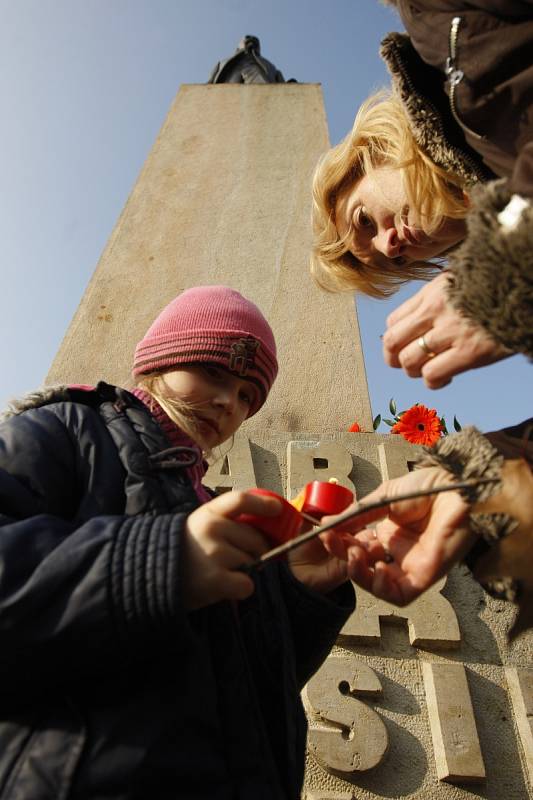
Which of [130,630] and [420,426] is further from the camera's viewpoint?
[420,426]

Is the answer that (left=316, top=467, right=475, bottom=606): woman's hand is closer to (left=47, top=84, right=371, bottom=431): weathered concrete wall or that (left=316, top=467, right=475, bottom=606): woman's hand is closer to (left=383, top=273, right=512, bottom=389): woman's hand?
(left=383, top=273, right=512, bottom=389): woman's hand

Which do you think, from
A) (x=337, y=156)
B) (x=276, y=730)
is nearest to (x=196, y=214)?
(x=337, y=156)

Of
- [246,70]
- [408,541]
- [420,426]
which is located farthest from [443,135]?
[246,70]

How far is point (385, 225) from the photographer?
1783mm

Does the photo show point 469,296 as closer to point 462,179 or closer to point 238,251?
point 462,179

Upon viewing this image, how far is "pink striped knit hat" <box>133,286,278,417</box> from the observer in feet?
5.22

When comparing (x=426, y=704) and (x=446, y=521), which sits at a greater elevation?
(x=446, y=521)

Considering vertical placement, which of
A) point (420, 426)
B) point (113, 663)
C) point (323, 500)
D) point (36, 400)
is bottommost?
point (420, 426)

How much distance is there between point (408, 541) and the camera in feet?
3.65

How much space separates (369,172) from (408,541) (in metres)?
1.08

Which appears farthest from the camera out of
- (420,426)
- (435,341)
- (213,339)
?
(420,426)

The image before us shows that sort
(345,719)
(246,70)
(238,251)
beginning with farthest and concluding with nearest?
(246,70) < (238,251) < (345,719)

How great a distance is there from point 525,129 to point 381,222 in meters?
0.74

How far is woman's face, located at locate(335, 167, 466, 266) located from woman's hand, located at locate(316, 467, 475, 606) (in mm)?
740
